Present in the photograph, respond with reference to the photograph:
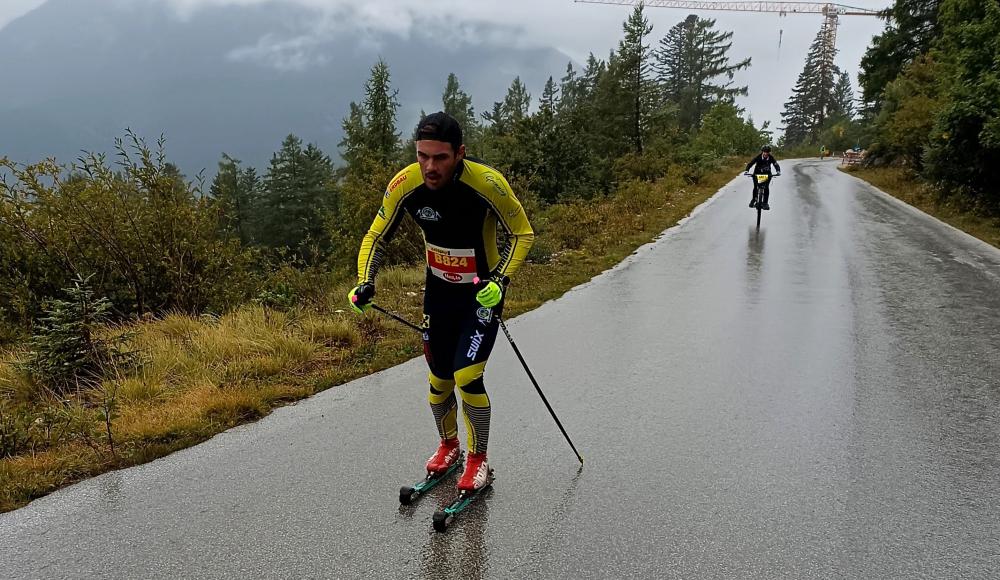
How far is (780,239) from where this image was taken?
13422mm

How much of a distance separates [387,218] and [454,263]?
21.2 inches

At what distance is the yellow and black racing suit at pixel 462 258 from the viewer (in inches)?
131

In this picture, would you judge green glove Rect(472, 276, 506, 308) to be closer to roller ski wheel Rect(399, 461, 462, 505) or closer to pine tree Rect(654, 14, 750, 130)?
roller ski wheel Rect(399, 461, 462, 505)

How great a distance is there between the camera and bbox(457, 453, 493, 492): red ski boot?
3432 mm

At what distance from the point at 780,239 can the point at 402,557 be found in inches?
511

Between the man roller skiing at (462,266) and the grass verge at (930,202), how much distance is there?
45.8 ft

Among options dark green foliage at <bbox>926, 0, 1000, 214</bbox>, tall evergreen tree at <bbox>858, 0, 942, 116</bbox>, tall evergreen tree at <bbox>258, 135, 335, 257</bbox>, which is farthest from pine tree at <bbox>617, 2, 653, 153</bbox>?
tall evergreen tree at <bbox>258, 135, 335, 257</bbox>

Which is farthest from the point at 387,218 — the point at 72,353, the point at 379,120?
the point at 379,120

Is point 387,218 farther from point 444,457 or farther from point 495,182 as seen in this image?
point 444,457

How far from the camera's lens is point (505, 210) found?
3.39 metres

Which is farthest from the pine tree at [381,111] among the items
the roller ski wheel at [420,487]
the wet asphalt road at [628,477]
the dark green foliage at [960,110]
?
the roller ski wheel at [420,487]

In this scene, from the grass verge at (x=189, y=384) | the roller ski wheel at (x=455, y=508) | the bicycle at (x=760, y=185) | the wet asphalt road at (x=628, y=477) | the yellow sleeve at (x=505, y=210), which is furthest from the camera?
the bicycle at (x=760, y=185)

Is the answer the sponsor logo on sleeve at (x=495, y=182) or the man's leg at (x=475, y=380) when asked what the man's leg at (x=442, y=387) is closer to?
the man's leg at (x=475, y=380)

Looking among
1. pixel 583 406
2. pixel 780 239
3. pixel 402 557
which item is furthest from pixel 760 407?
pixel 780 239
